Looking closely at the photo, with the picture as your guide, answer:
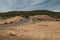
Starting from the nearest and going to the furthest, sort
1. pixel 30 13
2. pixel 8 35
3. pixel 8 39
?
pixel 8 39, pixel 8 35, pixel 30 13

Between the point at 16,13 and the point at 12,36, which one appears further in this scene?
the point at 16,13

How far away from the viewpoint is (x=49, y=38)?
859 centimetres

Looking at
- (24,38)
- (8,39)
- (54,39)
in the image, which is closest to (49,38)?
(54,39)

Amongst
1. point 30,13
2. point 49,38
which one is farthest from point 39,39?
point 30,13

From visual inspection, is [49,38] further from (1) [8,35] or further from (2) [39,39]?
(1) [8,35]

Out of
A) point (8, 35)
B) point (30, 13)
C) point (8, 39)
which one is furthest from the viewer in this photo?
point (30, 13)

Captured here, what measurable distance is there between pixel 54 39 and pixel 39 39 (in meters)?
0.64

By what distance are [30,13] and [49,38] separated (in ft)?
52.8

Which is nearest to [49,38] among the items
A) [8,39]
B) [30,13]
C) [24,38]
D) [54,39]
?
[54,39]

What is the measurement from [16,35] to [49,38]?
4.60 feet

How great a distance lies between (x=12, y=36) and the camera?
8.66m

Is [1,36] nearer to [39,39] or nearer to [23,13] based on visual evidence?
[39,39]

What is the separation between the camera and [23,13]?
992 inches

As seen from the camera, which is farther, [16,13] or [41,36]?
[16,13]
